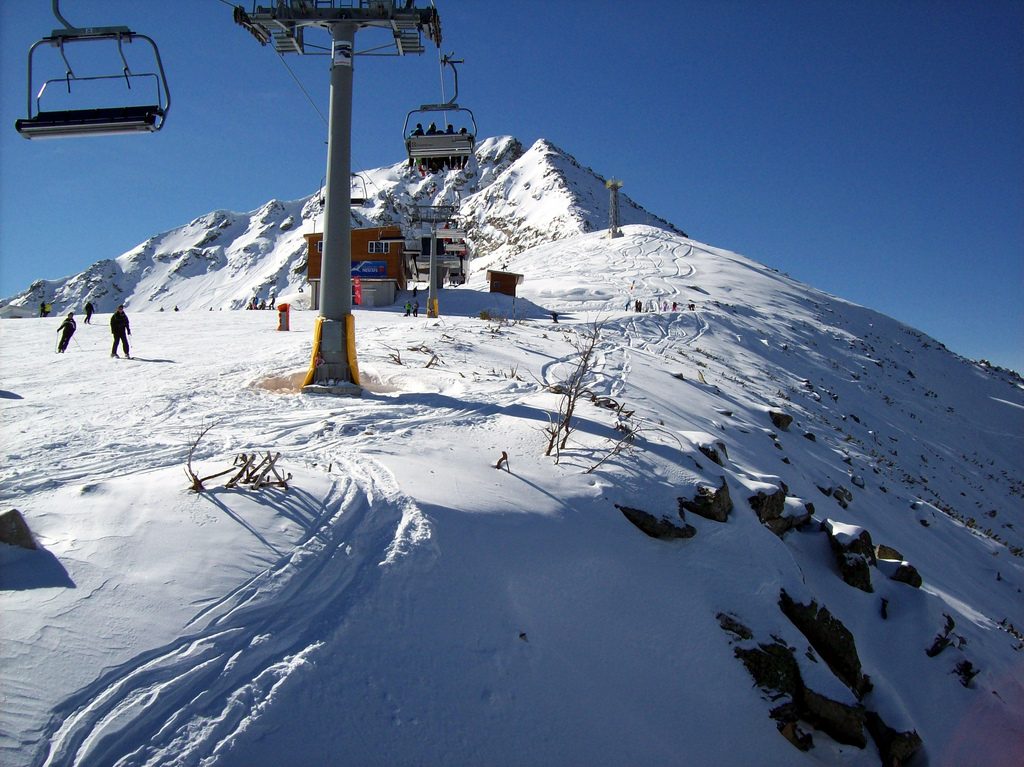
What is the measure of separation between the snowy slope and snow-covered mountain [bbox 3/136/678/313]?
262 feet

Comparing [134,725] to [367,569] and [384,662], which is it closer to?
[384,662]

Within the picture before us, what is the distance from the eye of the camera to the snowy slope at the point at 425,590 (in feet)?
11.6

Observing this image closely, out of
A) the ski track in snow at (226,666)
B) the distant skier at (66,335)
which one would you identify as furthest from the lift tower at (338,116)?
the distant skier at (66,335)

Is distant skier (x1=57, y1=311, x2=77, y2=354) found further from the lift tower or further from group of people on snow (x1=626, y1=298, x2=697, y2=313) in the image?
group of people on snow (x1=626, y1=298, x2=697, y2=313)

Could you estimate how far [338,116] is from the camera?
32.3ft

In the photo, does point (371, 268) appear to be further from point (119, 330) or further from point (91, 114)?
point (91, 114)

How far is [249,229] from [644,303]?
7108 inches

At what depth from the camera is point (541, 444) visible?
7430 mm

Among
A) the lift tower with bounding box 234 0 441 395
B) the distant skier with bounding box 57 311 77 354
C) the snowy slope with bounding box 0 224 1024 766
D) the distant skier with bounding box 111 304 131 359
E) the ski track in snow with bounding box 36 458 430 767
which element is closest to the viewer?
the ski track in snow with bounding box 36 458 430 767

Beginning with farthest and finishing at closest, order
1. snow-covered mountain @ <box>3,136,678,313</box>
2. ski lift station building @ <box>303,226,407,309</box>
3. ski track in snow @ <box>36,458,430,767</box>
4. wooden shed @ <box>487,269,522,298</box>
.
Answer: snow-covered mountain @ <box>3,136,678,313</box> → wooden shed @ <box>487,269,522,298</box> → ski lift station building @ <box>303,226,407,309</box> → ski track in snow @ <box>36,458,430,767</box>

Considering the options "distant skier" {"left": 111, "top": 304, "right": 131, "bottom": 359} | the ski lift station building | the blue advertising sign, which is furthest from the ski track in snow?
the blue advertising sign

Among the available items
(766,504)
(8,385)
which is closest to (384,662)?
(766,504)

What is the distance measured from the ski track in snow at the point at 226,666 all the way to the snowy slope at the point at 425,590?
0.02 meters

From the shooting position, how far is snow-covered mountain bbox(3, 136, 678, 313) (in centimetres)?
10369
